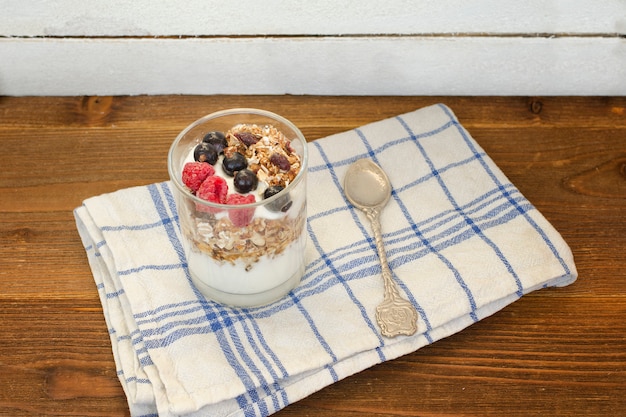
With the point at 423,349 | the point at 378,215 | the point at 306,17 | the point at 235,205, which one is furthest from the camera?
the point at 306,17

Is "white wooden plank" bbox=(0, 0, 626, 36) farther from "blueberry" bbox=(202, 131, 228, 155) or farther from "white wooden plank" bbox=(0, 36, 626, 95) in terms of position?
"blueberry" bbox=(202, 131, 228, 155)

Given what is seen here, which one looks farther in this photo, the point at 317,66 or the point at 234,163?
the point at 317,66

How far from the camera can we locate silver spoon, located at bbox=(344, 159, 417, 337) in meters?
0.81

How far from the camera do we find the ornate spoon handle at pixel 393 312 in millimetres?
807

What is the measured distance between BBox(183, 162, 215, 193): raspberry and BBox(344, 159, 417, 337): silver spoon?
0.24 meters

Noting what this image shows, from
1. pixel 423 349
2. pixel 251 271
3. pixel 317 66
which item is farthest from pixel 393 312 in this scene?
pixel 317 66

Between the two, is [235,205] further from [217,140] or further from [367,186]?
[367,186]

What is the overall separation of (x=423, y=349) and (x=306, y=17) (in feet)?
1.71

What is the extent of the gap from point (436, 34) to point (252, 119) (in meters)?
0.38

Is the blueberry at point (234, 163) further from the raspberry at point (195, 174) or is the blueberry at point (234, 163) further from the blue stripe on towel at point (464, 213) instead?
the blue stripe on towel at point (464, 213)

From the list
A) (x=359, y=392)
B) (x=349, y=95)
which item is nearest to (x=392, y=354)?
(x=359, y=392)

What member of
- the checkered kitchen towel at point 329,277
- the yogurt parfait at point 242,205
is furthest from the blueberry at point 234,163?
the checkered kitchen towel at point 329,277

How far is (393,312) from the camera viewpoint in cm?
83

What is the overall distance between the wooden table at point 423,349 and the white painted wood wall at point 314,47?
1.1 inches
